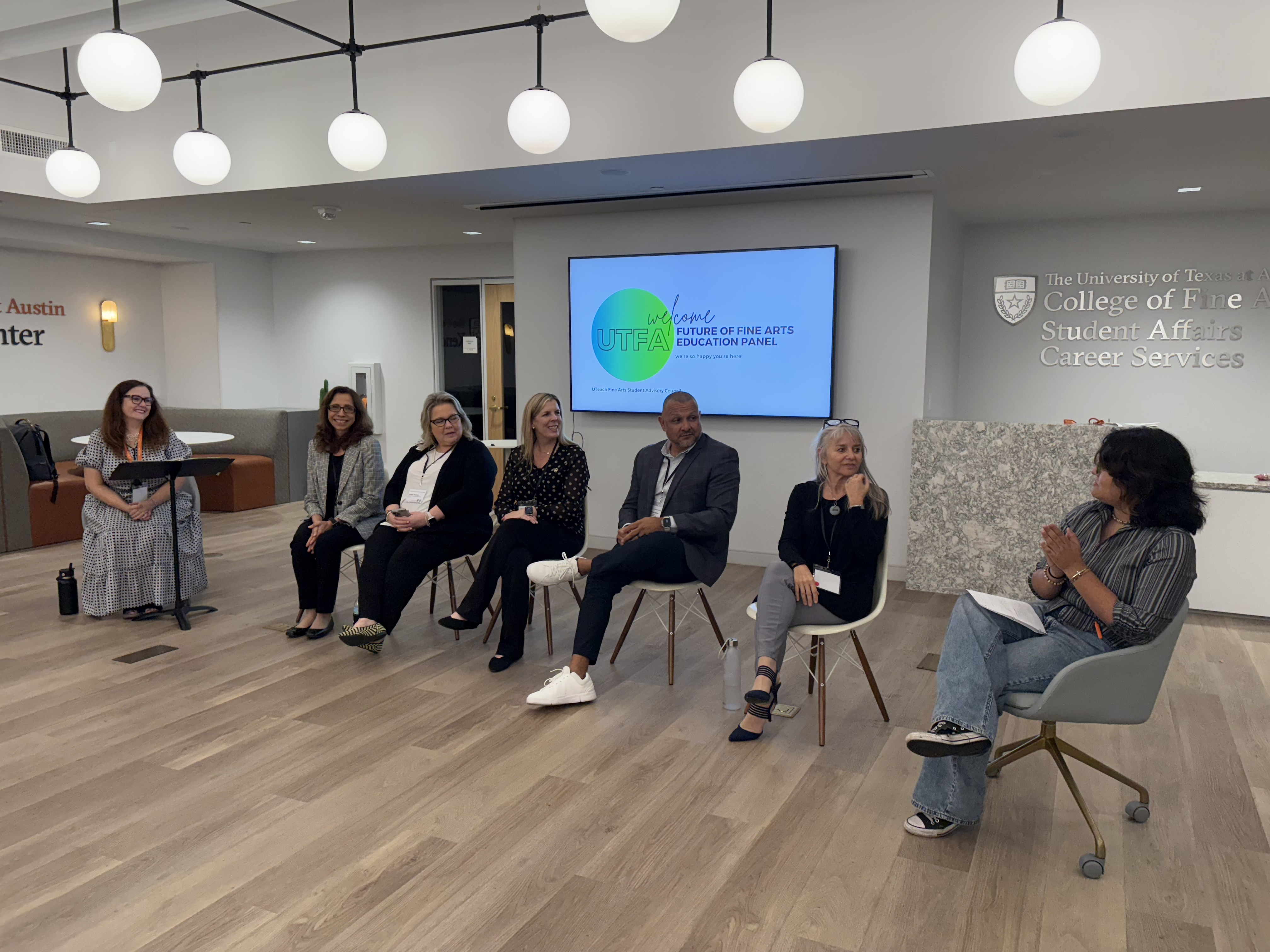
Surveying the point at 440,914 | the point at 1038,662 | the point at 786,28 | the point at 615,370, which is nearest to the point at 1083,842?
the point at 1038,662

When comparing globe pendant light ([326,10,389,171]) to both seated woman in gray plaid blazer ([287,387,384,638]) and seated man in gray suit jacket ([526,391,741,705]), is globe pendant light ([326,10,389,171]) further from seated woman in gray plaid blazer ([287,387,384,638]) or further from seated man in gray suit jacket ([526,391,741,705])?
seated man in gray suit jacket ([526,391,741,705])

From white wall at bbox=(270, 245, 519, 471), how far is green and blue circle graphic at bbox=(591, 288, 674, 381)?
281cm

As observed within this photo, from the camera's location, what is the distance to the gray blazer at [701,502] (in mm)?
4078

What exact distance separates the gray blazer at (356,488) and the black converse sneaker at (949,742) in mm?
3234

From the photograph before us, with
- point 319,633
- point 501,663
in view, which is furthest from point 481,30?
point 319,633

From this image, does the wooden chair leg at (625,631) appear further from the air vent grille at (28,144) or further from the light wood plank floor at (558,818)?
the air vent grille at (28,144)

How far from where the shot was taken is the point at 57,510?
722cm

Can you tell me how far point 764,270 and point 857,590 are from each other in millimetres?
3211

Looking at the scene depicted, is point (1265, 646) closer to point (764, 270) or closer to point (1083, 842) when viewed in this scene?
point (1083, 842)

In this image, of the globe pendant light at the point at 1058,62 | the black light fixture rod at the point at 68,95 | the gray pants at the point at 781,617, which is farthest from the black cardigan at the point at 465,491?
the globe pendant light at the point at 1058,62

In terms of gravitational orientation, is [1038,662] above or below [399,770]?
above

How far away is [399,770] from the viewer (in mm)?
3238

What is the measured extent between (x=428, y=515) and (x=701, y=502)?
1.39 meters

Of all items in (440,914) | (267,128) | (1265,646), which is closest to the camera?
(440,914)
